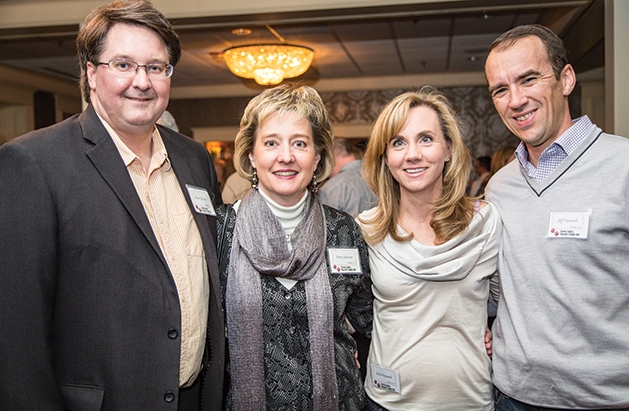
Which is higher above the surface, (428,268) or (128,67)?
(128,67)

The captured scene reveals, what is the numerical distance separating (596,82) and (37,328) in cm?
869

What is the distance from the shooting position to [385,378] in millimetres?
1880

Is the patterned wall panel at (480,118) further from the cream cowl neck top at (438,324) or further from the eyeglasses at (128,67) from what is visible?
the eyeglasses at (128,67)

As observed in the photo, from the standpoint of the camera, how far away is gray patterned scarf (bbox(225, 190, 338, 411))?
1817 millimetres

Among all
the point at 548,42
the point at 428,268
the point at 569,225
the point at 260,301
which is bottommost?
the point at 260,301

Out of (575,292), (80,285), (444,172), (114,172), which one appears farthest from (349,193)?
(80,285)

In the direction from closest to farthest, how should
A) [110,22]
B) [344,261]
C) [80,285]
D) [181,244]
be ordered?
1. [80,285]
2. [110,22]
3. [181,244]
4. [344,261]

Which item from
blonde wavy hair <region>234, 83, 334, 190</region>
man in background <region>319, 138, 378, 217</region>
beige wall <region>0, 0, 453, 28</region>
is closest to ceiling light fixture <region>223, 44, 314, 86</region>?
beige wall <region>0, 0, 453, 28</region>

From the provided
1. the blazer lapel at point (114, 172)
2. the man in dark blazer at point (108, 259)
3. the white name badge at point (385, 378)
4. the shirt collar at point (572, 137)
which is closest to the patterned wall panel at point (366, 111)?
the shirt collar at point (572, 137)

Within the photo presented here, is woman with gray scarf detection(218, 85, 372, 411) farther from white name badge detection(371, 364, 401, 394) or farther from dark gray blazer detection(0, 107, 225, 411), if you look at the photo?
dark gray blazer detection(0, 107, 225, 411)

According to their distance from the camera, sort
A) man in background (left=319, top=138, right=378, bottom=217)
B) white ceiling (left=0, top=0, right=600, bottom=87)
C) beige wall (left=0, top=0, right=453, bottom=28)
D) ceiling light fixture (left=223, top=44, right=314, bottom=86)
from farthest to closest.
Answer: ceiling light fixture (left=223, top=44, right=314, bottom=86) → white ceiling (left=0, top=0, right=600, bottom=87) → beige wall (left=0, top=0, right=453, bottom=28) → man in background (left=319, top=138, right=378, bottom=217)

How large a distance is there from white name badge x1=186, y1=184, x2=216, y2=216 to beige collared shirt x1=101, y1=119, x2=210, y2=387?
3 centimetres

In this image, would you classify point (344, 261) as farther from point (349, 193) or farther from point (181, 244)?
point (349, 193)

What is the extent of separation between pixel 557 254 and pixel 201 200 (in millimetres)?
1199
